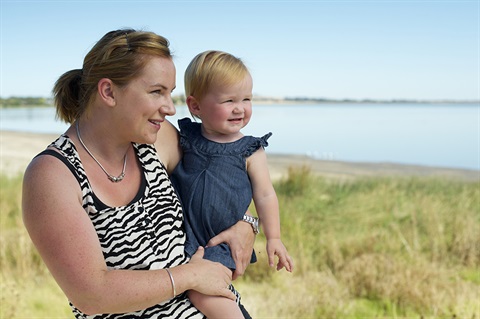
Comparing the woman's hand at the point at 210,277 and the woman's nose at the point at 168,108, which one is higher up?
the woman's nose at the point at 168,108

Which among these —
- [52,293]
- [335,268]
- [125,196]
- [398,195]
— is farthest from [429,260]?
[125,196]

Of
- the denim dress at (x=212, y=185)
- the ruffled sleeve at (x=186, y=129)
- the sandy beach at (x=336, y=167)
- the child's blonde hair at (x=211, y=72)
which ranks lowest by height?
the sandy beach at (x=336, y=167)

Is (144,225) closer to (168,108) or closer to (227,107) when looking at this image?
(168,108)

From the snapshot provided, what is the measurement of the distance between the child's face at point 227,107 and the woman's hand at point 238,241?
0.36m

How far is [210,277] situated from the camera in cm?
189

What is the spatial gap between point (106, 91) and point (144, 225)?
436 millimetres

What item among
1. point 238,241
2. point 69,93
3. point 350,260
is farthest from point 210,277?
point 350,260

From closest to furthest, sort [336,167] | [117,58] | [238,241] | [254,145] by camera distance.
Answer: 1. [117,58]
2. [238,241]
3. [254,145]
4. [336,167]

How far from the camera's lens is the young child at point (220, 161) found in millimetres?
2111

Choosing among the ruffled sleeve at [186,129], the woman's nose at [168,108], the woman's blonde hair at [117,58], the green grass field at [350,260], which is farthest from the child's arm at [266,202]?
the green grass field at [350,260]

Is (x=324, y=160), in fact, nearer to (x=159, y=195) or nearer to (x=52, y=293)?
(x=52, y=293)

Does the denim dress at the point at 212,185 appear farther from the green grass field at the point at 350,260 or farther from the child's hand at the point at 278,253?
the green grass field at the point at 350,260

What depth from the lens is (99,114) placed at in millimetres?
1861

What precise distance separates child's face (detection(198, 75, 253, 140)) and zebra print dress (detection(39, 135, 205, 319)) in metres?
0.25
